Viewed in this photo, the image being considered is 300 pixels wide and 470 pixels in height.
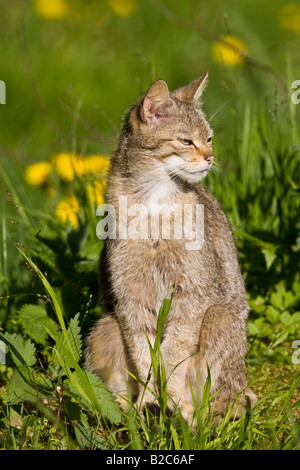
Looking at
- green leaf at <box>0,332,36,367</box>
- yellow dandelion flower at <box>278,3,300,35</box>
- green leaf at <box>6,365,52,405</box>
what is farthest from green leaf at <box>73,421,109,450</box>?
yellow dandelion flower at <box>278,3,300,35</box>

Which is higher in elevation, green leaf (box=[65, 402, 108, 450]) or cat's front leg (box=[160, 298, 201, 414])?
cat's front leg (box=[160, 298, 201, 414])

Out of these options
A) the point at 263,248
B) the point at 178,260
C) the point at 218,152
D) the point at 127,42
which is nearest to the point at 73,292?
the point at 178,260

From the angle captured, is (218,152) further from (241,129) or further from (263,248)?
(263,248)

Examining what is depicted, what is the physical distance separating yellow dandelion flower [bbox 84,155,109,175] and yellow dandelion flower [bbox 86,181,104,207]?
0.08m

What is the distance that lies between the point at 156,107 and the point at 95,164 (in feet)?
4.89

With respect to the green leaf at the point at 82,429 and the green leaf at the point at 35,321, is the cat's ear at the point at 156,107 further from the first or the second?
the green leaf at the point at 82,429

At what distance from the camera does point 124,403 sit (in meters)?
2.97

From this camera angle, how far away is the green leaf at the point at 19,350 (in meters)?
2.60

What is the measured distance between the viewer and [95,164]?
426 cm

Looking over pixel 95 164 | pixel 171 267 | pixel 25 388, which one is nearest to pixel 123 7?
pixel 95 164

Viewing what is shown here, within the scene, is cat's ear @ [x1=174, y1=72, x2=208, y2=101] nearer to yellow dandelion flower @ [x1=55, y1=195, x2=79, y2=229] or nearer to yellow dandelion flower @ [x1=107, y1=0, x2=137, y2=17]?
yellow dandelion flower @ [x1=55, y1=195, x2=79, y2=229]

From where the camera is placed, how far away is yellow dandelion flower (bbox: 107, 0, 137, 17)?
7.28m
